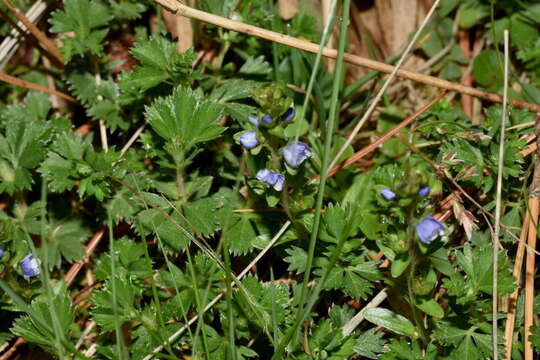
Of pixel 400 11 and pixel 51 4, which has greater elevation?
pixel 51 4

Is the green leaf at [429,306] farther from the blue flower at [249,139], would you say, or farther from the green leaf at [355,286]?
the blue flower at [249,139]

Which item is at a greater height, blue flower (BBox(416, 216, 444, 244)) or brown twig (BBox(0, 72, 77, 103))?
brown twig (BBox(0, 72, 77, 103))

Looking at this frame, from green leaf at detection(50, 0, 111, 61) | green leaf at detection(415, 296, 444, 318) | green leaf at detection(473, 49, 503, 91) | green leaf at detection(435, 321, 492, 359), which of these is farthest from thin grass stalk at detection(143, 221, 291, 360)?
green leaf at detection(473, 49, 503, 91)

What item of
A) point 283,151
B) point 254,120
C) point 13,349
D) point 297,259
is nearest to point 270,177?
point 283,151

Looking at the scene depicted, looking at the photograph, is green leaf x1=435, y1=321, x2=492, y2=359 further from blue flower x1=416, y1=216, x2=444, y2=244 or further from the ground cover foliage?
blue flower x1=416, y1=216, x2=444, y2=244

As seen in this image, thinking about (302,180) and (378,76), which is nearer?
(302,180)

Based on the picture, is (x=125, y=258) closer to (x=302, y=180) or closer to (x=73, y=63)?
(x=302, y=180)

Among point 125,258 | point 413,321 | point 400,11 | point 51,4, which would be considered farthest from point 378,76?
point 51,4
